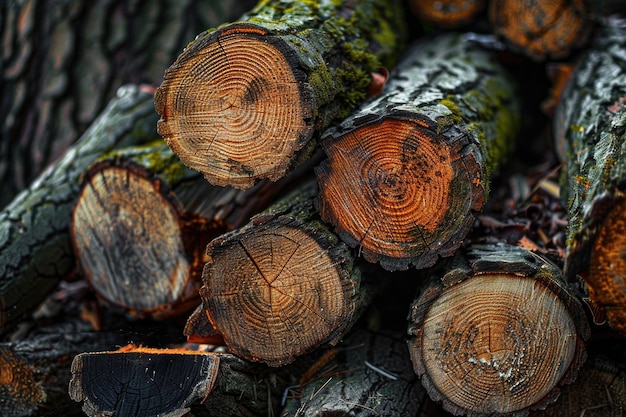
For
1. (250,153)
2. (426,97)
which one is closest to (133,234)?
(250,153)

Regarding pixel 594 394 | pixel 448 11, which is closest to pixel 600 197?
pixel 594 394

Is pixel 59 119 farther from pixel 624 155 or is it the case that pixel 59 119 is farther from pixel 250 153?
pixel 624 155

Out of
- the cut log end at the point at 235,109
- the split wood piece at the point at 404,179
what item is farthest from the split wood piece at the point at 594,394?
the cut log end at the point at 235,109

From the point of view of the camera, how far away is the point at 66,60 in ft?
12.5

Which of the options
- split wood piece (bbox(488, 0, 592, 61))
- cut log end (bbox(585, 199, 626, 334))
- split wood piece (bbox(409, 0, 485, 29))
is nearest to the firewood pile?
cut log end (bbox(585, 199, 626, 334))

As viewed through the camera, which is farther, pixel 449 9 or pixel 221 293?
pixel 449 9

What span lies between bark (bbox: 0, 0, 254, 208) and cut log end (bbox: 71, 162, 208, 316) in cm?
136

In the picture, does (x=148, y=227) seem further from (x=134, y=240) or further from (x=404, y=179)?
(x=404, y=179)

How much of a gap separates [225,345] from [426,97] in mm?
1165

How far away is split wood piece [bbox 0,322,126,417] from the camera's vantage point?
2432mm

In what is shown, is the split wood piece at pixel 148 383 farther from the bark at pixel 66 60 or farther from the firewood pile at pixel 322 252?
the bark at pixel 66 60

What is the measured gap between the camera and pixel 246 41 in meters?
2.01

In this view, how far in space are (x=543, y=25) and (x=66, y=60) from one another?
2738mm

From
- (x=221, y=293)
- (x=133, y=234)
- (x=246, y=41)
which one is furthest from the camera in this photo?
(x=133, y=234)
